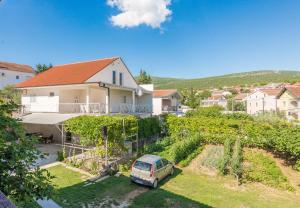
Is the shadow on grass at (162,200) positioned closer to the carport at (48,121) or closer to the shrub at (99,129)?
the shrub at (99,129)

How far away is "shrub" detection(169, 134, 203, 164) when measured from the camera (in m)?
18.5

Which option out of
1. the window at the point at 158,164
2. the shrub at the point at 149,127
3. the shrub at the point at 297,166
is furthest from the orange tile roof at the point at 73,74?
the shrub at the point at 297,166

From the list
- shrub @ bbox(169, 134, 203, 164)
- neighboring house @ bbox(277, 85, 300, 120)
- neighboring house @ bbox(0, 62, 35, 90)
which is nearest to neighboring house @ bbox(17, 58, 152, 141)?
shrub @ bbox(169, 134, 203, 164)

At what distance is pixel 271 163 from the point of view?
684 inches

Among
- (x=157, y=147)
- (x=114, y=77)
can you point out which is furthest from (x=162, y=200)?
(x=114, y=77)

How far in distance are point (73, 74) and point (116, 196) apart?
1898 centimetres

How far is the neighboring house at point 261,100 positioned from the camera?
58.3 metres

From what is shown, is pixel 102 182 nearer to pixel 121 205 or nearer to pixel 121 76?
pixel 121 205

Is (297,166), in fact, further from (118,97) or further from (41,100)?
(41,100)

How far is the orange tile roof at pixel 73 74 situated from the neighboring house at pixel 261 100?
43.1 meters

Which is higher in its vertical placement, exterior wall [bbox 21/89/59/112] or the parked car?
Result: exterior wall [bbox 21/89/59/112]

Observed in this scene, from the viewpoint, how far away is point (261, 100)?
61312mm

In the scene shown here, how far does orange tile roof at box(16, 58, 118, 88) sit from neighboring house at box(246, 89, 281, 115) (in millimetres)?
43067

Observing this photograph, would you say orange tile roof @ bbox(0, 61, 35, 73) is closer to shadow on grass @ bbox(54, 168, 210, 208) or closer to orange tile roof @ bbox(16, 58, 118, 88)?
orange tile roof @ bbox(16, 58, 118, 88)
